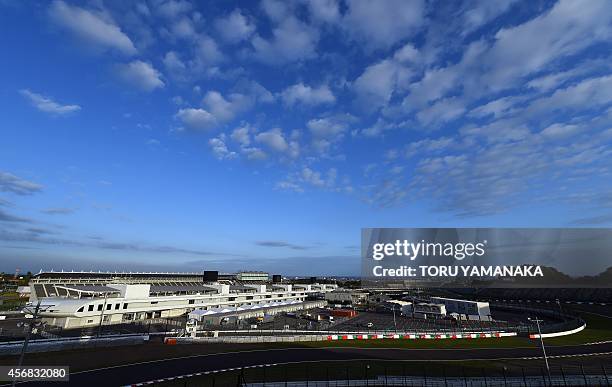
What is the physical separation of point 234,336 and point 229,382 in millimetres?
24056

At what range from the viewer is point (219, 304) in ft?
314

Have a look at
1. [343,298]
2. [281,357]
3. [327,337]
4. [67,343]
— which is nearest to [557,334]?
[327,337]

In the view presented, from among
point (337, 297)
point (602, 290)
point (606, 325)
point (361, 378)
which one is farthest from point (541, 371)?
point (602, 290)

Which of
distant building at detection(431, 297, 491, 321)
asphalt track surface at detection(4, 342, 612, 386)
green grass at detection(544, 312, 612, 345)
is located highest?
distant building at detection(431, 297, 491, 321)

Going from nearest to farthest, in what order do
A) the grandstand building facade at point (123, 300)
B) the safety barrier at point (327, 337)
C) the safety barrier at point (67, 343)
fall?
1. the safety barrier at point (67, 343)
2. the safety barrier at point (327, 337)
3. the grandstand building facade at point (123, 300)

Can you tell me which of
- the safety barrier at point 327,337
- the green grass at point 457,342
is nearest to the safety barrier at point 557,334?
the green grass at point 457,342

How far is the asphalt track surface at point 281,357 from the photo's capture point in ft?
106

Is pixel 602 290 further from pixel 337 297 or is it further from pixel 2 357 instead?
pixel 2 357

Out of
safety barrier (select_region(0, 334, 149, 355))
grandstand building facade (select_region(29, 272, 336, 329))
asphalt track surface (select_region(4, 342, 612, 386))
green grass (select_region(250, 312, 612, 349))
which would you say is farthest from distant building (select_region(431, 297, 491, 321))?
safety barrier (select_region(0, 334, 149, 355))

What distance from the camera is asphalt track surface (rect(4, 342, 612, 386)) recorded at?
32.2 m

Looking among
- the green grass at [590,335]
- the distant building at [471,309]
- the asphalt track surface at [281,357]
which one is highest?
the distant building at [471,309]

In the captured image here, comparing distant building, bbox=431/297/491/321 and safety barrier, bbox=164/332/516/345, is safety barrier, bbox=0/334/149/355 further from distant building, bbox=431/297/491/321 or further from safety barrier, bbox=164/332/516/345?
distant building, bbox=431/297/491/321

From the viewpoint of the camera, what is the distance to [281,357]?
43125 mm

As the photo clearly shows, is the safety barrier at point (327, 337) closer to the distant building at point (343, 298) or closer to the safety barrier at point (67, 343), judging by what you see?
the safety barrier at point (67, 343)
